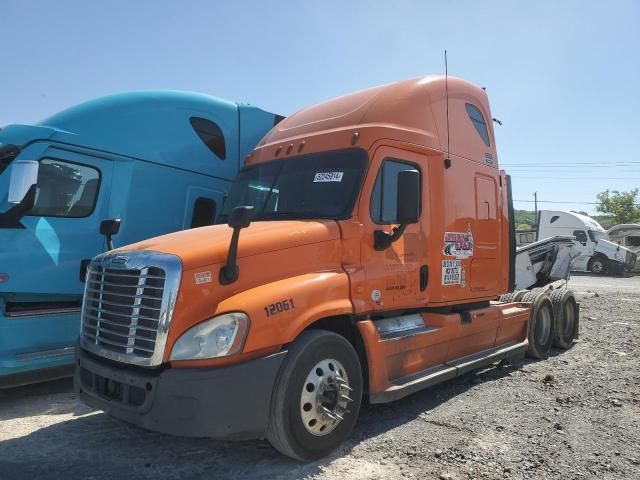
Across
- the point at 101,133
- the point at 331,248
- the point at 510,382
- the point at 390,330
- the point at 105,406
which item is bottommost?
the point at 510,382

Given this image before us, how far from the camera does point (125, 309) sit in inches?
148

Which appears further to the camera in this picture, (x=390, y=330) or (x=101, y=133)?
(x=101, y=133)

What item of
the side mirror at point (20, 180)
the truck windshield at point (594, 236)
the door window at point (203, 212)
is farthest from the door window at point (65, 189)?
the truck windshield at point (594, 236)

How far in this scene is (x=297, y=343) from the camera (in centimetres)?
383

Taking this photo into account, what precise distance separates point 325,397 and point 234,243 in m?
1.45

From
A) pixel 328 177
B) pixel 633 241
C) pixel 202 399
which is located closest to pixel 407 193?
pixel 328 177

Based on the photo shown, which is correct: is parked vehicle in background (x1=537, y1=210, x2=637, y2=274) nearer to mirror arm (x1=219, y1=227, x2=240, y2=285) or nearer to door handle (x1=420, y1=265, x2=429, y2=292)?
door handle (x1=420, y1=265, x2=429, y2=292)

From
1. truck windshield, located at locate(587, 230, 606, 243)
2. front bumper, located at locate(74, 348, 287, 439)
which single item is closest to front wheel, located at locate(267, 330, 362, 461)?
front bumper, located at locate(74, 348, 287, 439)

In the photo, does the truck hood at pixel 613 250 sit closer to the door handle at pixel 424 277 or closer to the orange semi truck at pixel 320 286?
the orange semi truck at pixel 320 286

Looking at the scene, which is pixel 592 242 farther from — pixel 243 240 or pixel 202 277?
pixel 202 277

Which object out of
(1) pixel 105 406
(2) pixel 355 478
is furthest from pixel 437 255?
(1) pixel 105 406

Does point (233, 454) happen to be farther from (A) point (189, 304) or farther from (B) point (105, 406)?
(A) point (189, 304)

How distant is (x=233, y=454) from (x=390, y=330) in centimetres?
182

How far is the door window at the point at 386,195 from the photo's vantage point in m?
4.72
